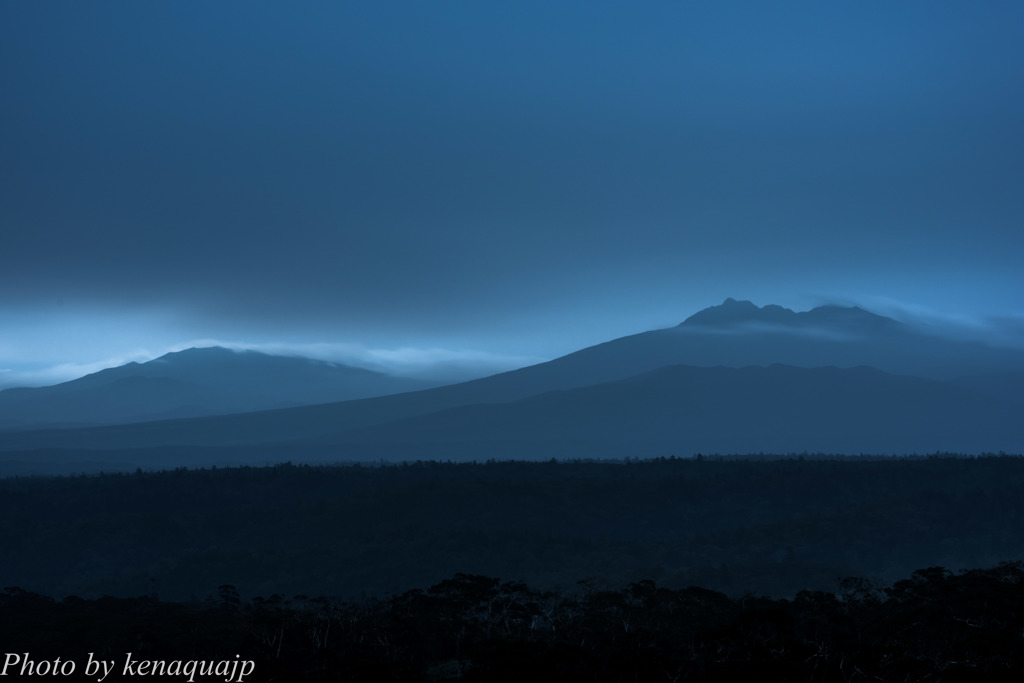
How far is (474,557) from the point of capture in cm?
6906

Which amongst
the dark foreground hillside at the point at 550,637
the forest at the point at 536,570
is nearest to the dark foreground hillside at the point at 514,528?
the forest at the point at 536,570

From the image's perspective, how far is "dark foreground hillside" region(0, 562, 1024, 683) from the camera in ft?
95.4

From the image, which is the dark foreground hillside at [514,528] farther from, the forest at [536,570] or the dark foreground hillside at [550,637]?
the dark foreground hillside at [550,637]

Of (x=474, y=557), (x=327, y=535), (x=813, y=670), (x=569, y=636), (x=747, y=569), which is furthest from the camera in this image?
(x=327, y=535)

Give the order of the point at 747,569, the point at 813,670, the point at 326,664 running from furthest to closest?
the point at 747,569 < the point at 326,664 < the point at 813,670

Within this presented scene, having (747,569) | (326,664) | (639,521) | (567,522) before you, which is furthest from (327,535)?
(326,664)

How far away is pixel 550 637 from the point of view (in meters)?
35.7

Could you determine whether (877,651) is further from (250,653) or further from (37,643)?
(37,643)

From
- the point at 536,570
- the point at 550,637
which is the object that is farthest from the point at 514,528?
the point at 550,637

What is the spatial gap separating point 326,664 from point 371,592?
3108 centimetres

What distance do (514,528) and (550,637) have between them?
Result: 42486 mm

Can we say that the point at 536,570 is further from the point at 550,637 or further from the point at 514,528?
the point at 550,637

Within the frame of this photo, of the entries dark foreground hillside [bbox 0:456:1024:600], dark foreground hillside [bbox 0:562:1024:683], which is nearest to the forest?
dark foreground hillside [bbox 0:562:1024:683]

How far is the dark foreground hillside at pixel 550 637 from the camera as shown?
2908cm
